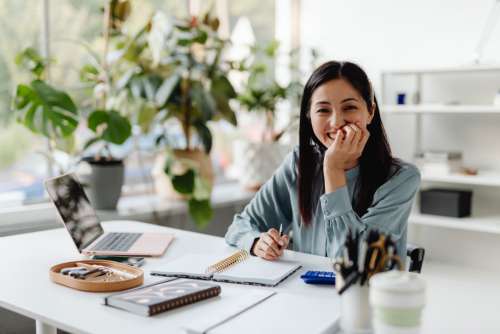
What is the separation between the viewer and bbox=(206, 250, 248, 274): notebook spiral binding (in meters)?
1.50

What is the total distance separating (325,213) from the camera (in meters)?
1.60

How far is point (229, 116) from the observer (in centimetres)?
316

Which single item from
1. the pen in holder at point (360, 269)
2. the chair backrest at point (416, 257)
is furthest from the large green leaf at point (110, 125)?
the pen in holder at point (360, 269)

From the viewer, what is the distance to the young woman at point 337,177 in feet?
5.29

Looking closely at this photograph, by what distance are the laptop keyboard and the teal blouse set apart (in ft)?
1.02

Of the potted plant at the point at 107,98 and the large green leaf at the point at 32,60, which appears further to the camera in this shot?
the potted plant at the point at 107,98

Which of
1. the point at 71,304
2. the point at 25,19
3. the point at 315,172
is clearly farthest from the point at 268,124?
the point at 71,304

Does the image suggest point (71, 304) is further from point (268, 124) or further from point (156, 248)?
point (268, 124)

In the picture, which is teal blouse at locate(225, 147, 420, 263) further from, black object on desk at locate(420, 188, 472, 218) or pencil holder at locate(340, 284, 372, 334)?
black object on desk at locate(420, 188, 472, 218)

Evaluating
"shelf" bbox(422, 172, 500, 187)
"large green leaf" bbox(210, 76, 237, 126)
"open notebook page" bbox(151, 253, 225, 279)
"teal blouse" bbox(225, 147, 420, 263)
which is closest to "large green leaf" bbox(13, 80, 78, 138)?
"large green leaf" bbox(210, 76, 237, 126)

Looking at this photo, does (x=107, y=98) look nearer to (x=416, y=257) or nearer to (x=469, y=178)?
(x=416, y=257)

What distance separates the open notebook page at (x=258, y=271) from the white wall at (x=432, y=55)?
7.70 ft

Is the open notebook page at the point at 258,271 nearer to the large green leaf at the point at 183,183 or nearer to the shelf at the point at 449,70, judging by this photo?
the large green leaf at the point at 183,183

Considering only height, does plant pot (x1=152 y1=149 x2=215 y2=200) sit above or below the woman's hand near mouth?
below
